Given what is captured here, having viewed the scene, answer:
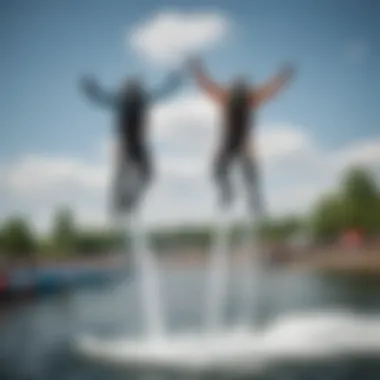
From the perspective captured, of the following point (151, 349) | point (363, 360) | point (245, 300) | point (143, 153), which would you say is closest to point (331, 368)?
point (363, 360)

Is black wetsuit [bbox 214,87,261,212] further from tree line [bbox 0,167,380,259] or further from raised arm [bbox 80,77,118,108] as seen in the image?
raised arm [bbox 80,77,118,108]

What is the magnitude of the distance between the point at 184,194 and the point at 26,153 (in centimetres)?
47

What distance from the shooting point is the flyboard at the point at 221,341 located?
207cm

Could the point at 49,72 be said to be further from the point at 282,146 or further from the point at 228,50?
the point at 282,146

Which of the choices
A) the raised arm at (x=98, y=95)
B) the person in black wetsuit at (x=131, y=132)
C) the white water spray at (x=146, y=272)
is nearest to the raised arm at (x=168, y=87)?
the person in black wetsuit at (x=131, y=132)

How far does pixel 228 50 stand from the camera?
2.15m

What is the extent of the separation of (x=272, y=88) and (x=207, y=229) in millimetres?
449

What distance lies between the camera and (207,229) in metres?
2.12

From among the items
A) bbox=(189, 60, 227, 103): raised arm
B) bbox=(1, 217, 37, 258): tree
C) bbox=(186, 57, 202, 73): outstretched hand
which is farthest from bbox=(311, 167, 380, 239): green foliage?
bbox=(1, 217, 37, 258): tree

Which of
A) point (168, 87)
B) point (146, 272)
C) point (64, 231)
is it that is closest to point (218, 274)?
point (146, 272)

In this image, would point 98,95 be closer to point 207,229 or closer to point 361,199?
point 207,229

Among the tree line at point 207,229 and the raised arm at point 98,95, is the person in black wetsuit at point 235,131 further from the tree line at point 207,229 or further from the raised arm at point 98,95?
the raised arm at point 98,95

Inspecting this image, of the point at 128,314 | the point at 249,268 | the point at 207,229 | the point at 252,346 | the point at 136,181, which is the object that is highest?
the point at 136,181

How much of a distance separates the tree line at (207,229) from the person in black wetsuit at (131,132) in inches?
4.4
